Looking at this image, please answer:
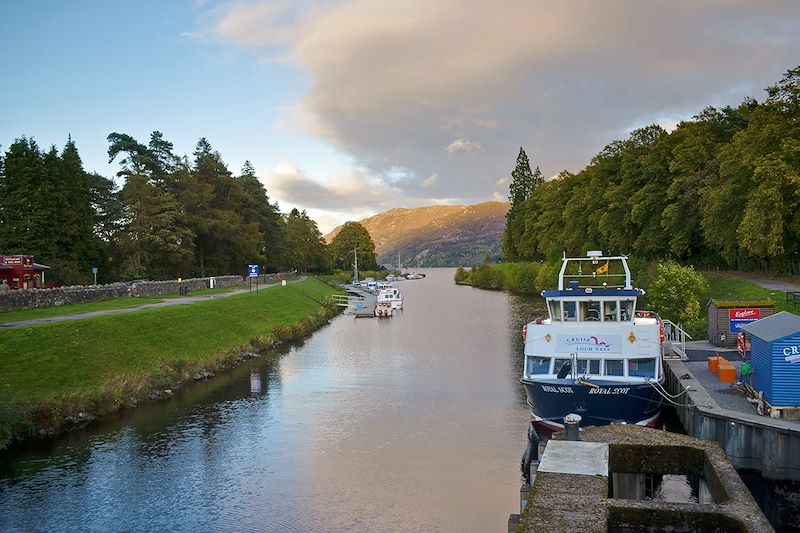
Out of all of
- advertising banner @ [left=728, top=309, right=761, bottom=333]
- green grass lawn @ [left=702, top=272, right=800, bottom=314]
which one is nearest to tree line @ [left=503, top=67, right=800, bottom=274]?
green grass lawn @ [left=702, top=272, right=800, bottom=314]

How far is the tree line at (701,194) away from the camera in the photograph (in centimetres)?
5531

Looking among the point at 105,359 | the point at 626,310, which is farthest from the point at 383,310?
the point at 626,310

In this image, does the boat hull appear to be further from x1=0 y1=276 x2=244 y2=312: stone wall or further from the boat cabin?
x1=0 y1=276 x2=244 y2=312: stone wall

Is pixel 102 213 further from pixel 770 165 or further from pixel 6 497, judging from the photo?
pixel 770 165

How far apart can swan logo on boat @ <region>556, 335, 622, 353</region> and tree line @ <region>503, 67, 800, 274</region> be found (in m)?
32.5

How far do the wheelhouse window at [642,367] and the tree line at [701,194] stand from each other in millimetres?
31444

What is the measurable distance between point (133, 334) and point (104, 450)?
17.3 meters

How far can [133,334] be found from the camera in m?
45.2

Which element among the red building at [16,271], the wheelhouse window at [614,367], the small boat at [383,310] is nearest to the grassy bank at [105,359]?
the red building at [16,271]

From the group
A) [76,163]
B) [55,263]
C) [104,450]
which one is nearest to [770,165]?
[104,450]

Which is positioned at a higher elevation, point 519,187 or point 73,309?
point 519,187

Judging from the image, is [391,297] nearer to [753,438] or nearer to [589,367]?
[589,367]

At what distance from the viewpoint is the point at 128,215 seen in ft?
294

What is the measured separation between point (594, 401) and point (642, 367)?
170 inches
